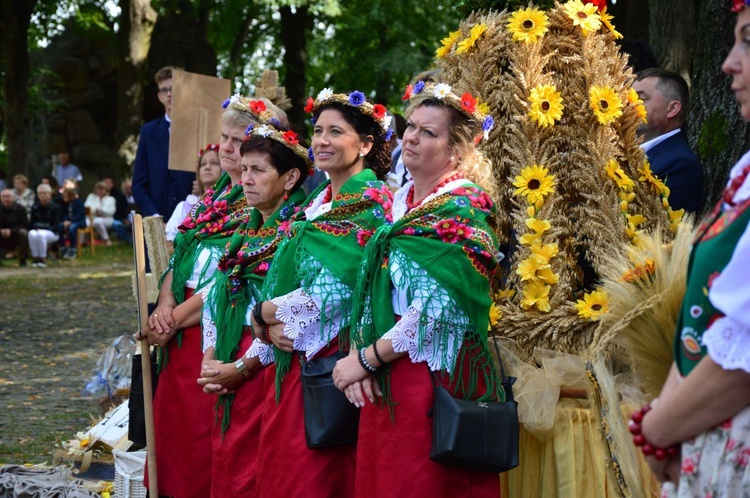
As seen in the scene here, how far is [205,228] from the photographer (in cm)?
504

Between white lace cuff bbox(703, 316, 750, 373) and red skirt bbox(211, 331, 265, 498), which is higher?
white lace cuff bbox(703, 316, 750, 373)

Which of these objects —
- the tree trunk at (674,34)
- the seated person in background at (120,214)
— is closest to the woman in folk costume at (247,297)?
the tree trunk at (674,34)

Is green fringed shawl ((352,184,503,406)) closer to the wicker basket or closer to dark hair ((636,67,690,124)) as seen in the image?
dark hair ((636,67,690,124))

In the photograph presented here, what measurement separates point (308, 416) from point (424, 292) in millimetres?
764

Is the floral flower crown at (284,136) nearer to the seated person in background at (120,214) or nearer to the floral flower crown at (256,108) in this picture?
the floral flower crown at (256,108)

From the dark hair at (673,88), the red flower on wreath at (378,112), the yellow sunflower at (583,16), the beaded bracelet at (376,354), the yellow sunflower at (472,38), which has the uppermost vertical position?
the yellow sunflower at (583,16)

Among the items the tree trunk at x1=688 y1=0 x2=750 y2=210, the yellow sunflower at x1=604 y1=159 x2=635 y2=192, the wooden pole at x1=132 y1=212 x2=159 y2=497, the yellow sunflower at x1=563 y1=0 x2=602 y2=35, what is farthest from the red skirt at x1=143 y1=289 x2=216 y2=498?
the tree trunk at x1=688 y1=0 x2=750 y2=210

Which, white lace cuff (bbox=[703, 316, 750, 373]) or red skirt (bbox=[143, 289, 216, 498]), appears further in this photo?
red skirt (bbox=[143, 289, 216, 498])

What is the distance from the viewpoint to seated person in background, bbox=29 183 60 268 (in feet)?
63.3

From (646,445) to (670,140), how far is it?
3.02 meters

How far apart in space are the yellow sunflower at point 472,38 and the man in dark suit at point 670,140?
1043 millimetres

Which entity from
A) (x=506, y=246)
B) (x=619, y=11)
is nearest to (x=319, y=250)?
(x=506, y=246)

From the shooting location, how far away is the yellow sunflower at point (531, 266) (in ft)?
14.0

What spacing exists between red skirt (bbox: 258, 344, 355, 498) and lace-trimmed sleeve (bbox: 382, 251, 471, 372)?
1.89 feet
